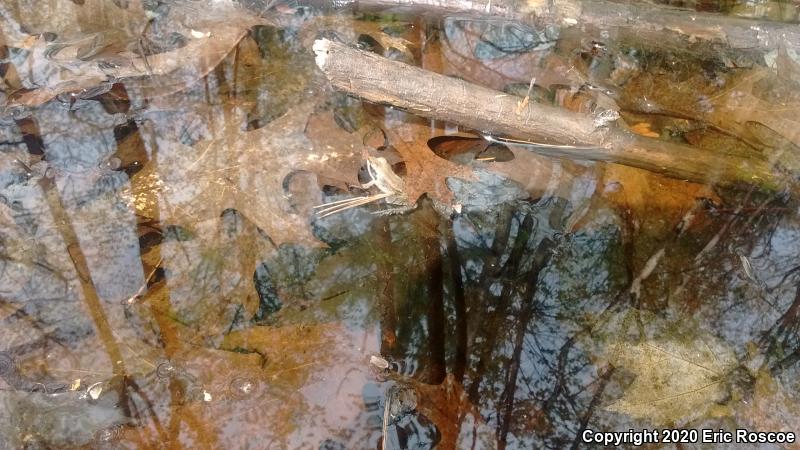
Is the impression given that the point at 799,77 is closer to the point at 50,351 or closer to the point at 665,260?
the point at 665,260

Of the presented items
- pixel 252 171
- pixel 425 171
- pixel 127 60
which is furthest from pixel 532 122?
pixel 127 60

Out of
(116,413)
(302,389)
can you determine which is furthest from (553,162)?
(116,413)

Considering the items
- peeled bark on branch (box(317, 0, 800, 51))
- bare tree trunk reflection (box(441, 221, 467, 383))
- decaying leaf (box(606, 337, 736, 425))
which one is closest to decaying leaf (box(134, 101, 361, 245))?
bare tree trunk reflection (box(441, 221, 467, 383))

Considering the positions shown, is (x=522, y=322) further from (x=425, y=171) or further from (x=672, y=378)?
(x=425, y=171)

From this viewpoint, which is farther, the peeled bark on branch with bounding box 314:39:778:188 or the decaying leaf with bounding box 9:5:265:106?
the decaying leaf with bounding box 9:5:265:106

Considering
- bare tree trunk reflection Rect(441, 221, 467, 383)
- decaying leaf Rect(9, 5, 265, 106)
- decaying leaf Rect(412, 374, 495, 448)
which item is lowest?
decaying leaf Rect(412, 374, 495, 448)

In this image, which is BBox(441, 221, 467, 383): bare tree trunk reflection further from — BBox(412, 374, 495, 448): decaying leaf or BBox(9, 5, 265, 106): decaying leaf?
BBox(9, 5, 265, 106): decaying leaf
